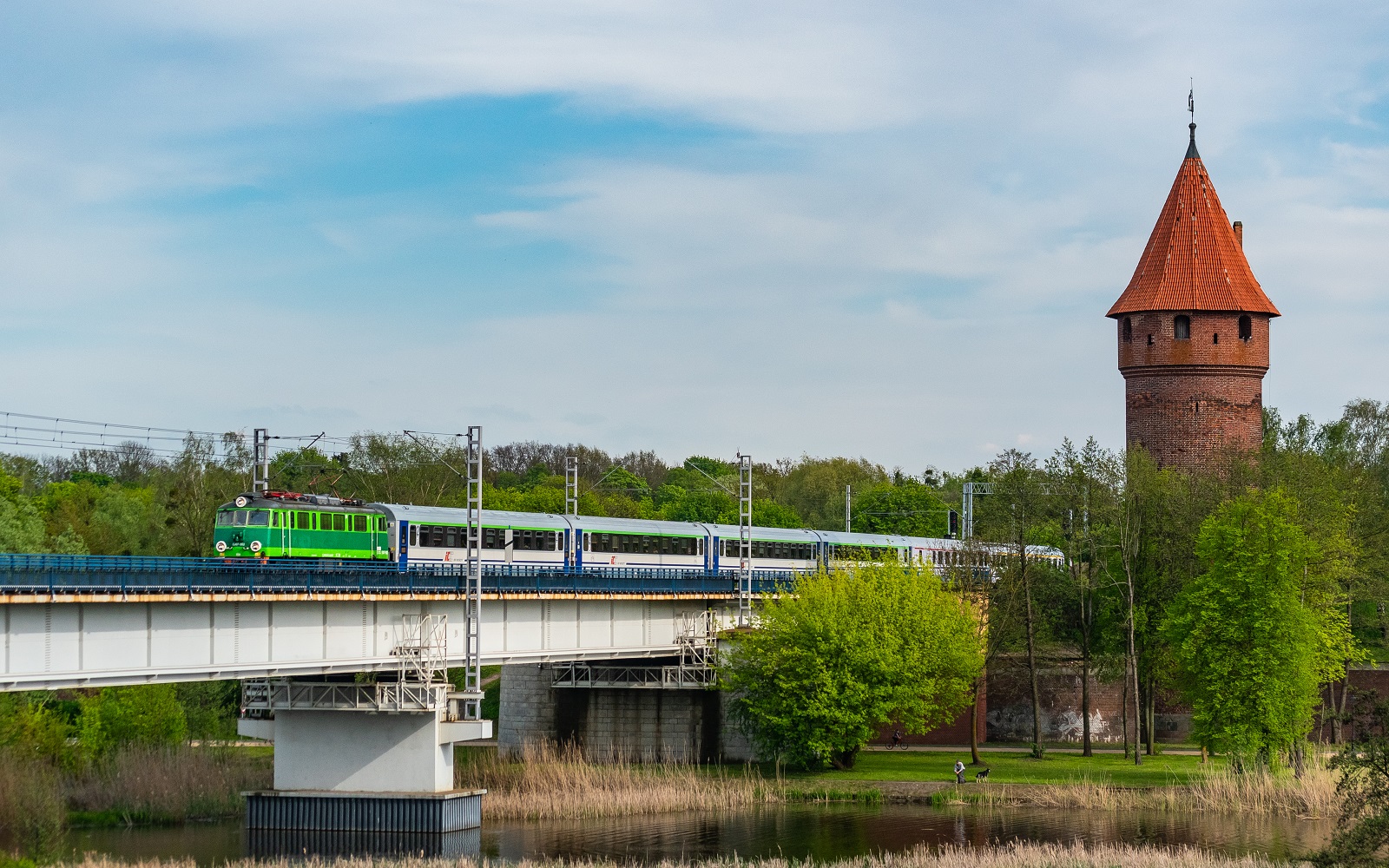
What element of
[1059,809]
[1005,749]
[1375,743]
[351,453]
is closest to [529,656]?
[1059,809]

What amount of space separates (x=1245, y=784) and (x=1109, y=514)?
14818mm

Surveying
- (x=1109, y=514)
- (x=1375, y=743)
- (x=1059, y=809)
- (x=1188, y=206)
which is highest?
(x=1188, y=206)

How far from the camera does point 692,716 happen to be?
6800 centimetres

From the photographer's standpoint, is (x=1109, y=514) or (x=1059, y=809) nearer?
(x=1059, y=809)

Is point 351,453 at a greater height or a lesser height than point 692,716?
greater

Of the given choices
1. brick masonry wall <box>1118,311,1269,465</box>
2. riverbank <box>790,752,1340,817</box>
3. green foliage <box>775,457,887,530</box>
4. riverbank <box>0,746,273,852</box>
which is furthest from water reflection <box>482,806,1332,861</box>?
green foliage <box>775,457,887,530</box>

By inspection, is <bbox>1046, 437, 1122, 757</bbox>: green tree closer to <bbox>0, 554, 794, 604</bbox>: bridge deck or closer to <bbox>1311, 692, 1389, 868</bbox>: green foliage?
<bbox>0, 554, 794, 604</bbox>: bridge deck

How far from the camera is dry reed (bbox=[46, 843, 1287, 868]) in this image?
40.5 m

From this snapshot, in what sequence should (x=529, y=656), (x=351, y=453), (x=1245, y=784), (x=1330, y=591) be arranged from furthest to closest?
(x=351, y=453) → (x=1330, y=591) → (x=529, y=656) → (x=1245, y=784)

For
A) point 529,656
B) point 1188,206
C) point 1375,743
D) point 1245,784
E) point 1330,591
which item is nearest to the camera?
point 1375,743

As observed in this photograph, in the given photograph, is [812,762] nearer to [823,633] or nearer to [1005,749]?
[823,633]

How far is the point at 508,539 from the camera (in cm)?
5966

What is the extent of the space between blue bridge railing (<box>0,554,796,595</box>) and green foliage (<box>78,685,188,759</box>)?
11.6 metres

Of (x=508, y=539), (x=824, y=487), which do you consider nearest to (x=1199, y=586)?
(x=508, y=539)
